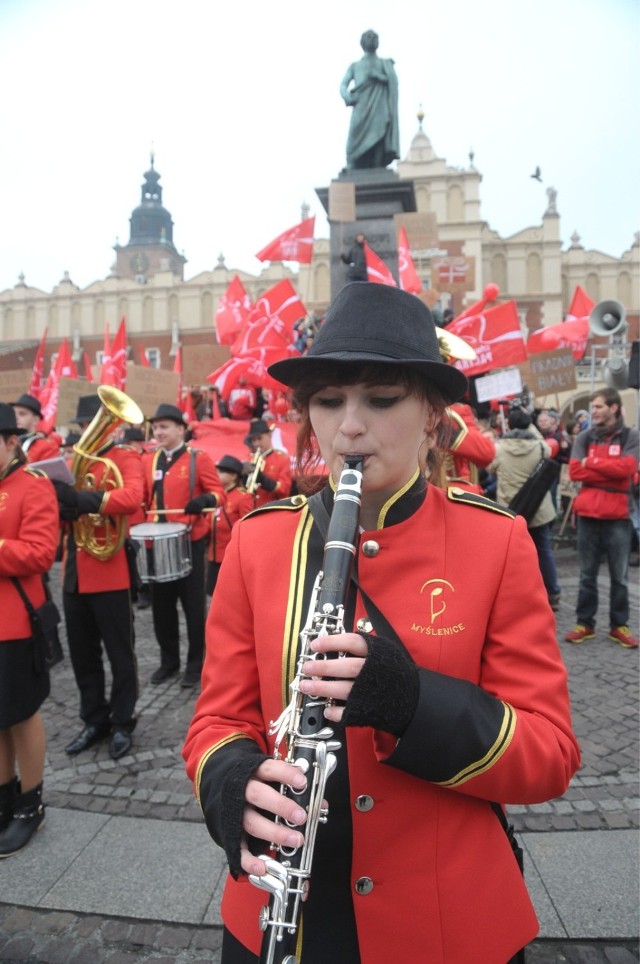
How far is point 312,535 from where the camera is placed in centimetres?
154

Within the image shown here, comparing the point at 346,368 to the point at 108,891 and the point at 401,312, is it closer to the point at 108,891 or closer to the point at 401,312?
the point at 401,312

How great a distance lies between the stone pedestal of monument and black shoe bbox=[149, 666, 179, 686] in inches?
314

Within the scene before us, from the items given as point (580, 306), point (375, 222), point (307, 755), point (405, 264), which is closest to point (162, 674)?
point (307, 755)

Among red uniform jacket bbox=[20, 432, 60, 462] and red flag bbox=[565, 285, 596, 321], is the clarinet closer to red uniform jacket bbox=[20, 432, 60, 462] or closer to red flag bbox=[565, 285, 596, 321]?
red uniform jacket bbox=[20, 432, 60, 462]

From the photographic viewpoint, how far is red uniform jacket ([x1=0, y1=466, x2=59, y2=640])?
3285 mm

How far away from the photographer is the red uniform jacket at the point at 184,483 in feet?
19.6

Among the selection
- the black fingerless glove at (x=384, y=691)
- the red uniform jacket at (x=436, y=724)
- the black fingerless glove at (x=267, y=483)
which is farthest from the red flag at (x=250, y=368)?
the black fingerless glove at (x=384, y=691)

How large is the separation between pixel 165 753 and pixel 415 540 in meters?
3.59

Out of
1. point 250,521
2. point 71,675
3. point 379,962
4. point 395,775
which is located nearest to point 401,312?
point 250,521

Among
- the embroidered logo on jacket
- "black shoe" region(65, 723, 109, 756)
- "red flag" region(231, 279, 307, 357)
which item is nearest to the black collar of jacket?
the embroidered logo on jacket

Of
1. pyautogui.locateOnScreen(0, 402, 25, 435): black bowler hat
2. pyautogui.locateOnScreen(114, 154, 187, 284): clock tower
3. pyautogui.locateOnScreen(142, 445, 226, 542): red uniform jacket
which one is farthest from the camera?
pyautogui.locateOnScreen(114, 154, 187, 284): clock tower

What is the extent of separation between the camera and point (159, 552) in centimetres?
511

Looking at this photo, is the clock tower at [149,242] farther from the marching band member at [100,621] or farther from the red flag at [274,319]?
the marching band member at [100,621]

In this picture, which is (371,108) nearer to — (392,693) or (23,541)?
(23,541)
